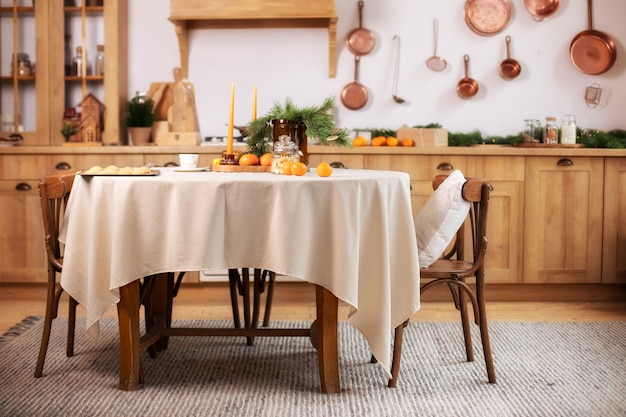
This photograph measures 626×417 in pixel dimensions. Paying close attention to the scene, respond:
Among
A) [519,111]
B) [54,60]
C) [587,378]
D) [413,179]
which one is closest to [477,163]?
[413,179]

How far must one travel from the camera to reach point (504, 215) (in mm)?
4137

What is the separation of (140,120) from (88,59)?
542 mm

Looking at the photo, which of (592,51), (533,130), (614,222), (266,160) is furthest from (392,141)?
(266,160)

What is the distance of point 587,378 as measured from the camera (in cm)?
273

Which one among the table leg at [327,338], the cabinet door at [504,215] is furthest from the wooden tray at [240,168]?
the cabinet door at [504,215]

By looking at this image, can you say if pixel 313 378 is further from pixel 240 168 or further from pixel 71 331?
pixel 71 331

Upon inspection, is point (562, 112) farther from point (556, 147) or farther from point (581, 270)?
point (581, 270)

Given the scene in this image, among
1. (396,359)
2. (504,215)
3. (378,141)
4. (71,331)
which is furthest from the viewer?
(378,141)

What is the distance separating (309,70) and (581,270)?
2.01m

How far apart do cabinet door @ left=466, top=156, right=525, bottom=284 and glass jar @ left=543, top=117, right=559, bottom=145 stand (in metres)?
0.34

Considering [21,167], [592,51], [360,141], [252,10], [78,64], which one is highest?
[252,10]

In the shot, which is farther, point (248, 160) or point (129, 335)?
point (248, 160)

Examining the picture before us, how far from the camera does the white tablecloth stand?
2332 mm

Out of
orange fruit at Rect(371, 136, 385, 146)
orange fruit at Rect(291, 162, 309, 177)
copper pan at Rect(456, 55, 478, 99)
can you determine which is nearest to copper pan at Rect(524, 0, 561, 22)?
copper pan at Rect(456, 55, 478, 99)
